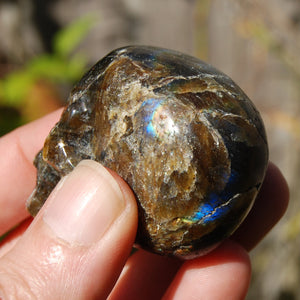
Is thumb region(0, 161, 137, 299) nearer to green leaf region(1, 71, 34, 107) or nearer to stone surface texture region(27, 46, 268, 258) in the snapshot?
stone surface texture region(27, 46, 268, 258)

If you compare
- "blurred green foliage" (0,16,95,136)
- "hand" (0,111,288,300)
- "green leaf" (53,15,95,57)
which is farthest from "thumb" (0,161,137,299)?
"green leaf" (53,15,95,57)

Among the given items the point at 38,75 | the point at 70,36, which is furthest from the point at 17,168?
the point at 70,36

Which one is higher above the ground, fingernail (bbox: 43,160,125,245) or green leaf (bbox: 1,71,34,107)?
fingernail (bbox: 43,160,125,245)

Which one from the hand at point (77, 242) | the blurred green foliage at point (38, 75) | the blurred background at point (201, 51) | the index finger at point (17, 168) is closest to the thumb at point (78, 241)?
the hand at point (77, 242)

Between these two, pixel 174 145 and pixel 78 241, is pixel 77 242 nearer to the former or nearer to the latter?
pixel 78 241

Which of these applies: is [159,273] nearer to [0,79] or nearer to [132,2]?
[0,79]

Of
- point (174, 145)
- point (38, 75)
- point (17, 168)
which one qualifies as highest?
point (174, 145)

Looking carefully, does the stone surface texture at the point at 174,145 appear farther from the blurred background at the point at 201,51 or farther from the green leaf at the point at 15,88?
the green leaf at the point at 15,88
